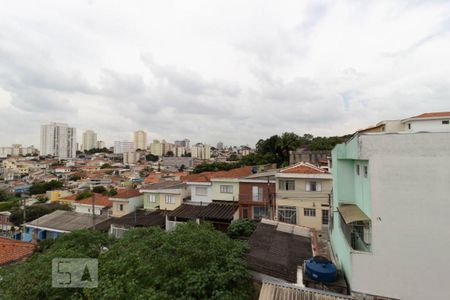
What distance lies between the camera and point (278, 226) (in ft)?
Result: 50.9

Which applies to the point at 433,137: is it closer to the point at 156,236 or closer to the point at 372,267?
the point at 372,267

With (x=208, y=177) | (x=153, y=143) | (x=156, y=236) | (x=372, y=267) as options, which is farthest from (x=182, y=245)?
(x=153, y=143)

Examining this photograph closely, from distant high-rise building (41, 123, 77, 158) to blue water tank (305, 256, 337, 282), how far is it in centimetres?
16177

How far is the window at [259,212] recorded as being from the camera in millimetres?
21203

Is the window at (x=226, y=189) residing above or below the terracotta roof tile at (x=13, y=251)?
above

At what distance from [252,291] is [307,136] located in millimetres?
48931

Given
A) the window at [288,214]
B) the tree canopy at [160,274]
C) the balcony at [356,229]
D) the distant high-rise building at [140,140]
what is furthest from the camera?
the distant high-rise building at [140,140]

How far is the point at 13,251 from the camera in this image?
49.6 ft

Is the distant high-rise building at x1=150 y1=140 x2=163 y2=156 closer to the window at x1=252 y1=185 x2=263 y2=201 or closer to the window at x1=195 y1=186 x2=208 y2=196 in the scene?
the window at x1=195 y1=186 x2=208 y2=196

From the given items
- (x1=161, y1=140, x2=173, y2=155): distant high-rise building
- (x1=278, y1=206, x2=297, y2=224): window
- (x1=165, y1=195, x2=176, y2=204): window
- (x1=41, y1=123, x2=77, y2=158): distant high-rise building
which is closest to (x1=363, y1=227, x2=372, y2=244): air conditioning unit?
(x1=278, y1=206, x2=297, y2=224): window

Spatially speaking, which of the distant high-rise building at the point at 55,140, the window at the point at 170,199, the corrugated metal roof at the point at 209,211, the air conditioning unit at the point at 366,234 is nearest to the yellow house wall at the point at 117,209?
the window at the point at 170,199

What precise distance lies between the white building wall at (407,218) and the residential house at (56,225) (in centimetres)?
2587

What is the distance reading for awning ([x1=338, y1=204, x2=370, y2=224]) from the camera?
821 cm

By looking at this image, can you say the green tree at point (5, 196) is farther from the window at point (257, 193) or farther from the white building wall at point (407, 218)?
the white building wall at point (407, 218)
